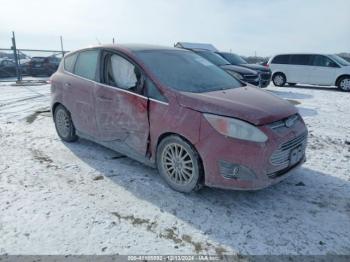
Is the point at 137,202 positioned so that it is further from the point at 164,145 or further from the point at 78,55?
the point at 78,55

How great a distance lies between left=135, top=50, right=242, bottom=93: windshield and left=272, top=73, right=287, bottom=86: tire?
1151 centimetres

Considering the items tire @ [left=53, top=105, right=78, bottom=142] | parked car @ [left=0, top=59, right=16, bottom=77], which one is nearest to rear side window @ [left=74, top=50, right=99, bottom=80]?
tire @ [left=53, top=105, right=78, bottom=142]

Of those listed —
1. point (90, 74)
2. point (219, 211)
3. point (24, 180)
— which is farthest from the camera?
point (90, 74)

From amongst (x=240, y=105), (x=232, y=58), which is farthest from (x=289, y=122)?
(x=232, y=58)

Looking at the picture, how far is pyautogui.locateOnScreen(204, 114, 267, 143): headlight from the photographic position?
2.93 meters

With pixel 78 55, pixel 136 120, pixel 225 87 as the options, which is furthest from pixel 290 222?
pixel 78 55

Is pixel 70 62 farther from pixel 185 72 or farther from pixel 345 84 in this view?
pixel 345 84

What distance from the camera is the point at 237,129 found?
9.68 feet

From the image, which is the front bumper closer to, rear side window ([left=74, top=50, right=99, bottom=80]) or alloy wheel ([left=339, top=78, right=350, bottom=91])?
rear side window ([left=74, top=50, right=99, bottom=80])

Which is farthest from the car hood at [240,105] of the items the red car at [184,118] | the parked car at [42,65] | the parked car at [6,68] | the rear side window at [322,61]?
the parked car at [6,68]

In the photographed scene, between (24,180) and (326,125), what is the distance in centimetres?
593

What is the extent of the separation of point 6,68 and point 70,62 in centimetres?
1648

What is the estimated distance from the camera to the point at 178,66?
393 cm

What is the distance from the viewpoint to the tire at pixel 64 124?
4930 mm
